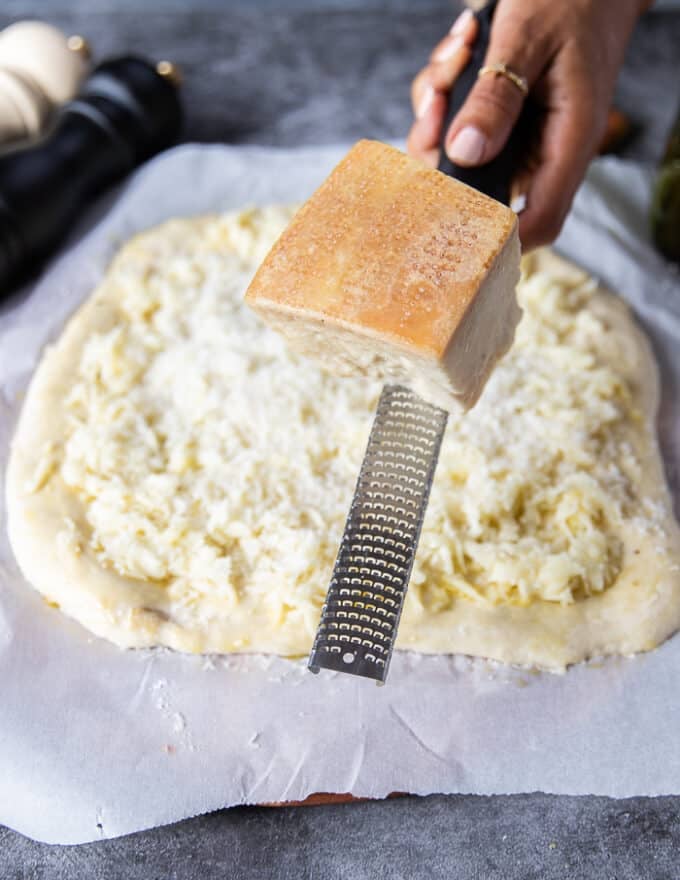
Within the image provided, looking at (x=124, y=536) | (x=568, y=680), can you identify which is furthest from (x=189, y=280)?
(x=568, y=680)

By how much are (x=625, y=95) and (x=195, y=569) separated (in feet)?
8.49

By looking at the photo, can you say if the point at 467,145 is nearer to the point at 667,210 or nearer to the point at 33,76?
the point at 667,210

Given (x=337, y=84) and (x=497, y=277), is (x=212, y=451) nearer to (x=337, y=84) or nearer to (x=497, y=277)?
(x=497, y=277)

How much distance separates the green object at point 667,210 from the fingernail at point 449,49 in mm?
890

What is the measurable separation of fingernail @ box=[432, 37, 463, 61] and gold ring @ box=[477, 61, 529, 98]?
162mm

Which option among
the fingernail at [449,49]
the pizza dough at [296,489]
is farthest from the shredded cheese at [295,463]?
the fingernail at [449,49]

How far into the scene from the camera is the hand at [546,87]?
6.47 ft

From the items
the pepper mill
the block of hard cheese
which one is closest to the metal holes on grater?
the block of hard cheese

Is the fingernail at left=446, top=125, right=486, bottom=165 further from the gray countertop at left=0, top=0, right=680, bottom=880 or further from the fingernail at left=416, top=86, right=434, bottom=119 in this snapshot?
the gray countertop at left=0, top=0, right=680, bottom=880

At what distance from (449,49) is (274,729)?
156 cm

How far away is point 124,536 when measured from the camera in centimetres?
189

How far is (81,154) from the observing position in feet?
8.84

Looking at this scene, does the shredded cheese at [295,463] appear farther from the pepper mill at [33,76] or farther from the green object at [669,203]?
the pepper mill at [33,76]

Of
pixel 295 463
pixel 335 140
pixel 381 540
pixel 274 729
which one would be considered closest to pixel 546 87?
pixel 295 463
